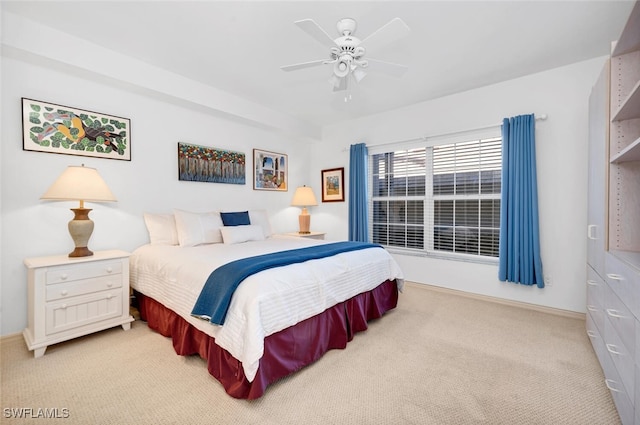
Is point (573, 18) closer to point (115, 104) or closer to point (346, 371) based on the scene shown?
point (346, 371)

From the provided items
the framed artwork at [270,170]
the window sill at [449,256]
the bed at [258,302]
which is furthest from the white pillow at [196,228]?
the window sill at [449,256]

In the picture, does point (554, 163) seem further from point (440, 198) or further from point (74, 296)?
point (74, 296)

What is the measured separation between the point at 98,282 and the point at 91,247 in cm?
58

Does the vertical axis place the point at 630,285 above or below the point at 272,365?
above

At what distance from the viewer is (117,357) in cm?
214

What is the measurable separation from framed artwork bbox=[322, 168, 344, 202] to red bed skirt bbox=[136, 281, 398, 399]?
2290mm

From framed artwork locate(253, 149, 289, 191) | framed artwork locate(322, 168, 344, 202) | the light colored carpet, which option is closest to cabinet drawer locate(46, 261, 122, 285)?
the light colored carpet

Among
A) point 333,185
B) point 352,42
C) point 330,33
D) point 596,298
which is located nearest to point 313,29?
point 352,42

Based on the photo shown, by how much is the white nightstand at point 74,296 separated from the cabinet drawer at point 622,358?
134 inches

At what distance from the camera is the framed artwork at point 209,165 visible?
3.51 metres

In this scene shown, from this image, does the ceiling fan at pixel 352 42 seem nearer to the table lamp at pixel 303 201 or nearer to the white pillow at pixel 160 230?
the white pillow at pixel 160 230

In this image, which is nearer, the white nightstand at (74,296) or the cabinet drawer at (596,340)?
the cabinet drawer at (596,340)

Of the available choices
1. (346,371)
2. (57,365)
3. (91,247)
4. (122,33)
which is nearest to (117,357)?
(57,365)

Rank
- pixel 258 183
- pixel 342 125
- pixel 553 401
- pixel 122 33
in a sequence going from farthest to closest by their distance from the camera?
1. pixel 342 125
2. pixel 258 183
3. pixel 122 33
4. pixel 553 401
